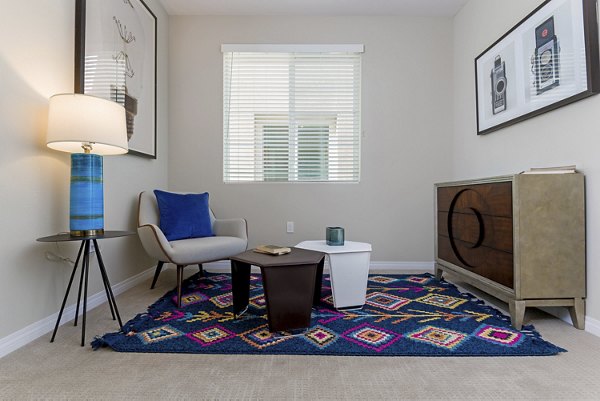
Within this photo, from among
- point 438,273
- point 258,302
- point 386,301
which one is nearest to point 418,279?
point 438,273

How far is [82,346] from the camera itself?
62.3 inches

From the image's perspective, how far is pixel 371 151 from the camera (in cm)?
329

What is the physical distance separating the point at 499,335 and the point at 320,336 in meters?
0.95

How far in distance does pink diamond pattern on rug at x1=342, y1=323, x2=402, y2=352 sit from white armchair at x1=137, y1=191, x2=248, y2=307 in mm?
1141

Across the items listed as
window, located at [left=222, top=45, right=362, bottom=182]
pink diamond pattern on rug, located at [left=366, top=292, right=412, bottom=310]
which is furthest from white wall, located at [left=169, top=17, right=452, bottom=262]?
pink diamond pattern on rug, located at [left=366, top=292, right=412, bottom=310]

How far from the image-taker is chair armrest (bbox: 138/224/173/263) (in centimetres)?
214

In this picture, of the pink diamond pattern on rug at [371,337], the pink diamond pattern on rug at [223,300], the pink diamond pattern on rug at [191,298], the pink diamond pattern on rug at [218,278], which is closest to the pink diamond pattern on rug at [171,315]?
the pink diamond pattern on rug at [191,298]

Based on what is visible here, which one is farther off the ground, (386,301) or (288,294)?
(288,294)

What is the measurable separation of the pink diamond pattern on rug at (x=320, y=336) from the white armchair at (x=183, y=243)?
3.12 ft

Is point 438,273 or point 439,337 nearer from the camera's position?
point 439,337

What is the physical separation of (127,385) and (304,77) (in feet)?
9.74

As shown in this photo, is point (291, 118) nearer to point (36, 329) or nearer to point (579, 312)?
point (36, 329)

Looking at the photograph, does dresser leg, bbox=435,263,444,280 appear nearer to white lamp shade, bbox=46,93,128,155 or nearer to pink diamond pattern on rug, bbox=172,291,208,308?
pink diamond pattern on rug, bbox=172,291,208,308

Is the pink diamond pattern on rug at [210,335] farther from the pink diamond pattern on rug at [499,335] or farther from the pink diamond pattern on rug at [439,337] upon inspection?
the pink diamond pattern on rug at [499,335]
